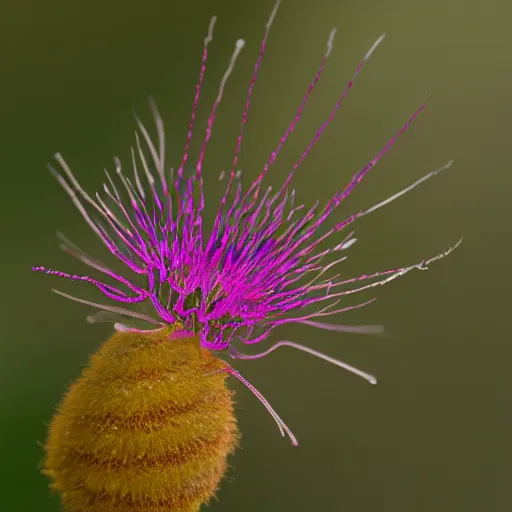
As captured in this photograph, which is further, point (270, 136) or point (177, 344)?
point (270, 136)

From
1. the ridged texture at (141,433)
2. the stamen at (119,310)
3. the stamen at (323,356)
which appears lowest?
the ridged texture at (141,433)

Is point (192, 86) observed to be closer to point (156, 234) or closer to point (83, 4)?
point (83, 4)

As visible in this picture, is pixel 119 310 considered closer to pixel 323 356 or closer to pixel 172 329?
pixel 172 329

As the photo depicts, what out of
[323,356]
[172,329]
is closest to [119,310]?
[172,329]

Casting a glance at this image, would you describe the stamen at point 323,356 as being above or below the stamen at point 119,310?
above

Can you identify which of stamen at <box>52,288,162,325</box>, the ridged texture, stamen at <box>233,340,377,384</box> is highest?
stamen at <box>233,340,377,384</box>

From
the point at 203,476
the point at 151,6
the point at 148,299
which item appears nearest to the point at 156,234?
the point at 148,299

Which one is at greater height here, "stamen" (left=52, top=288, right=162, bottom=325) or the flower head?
the flower head
